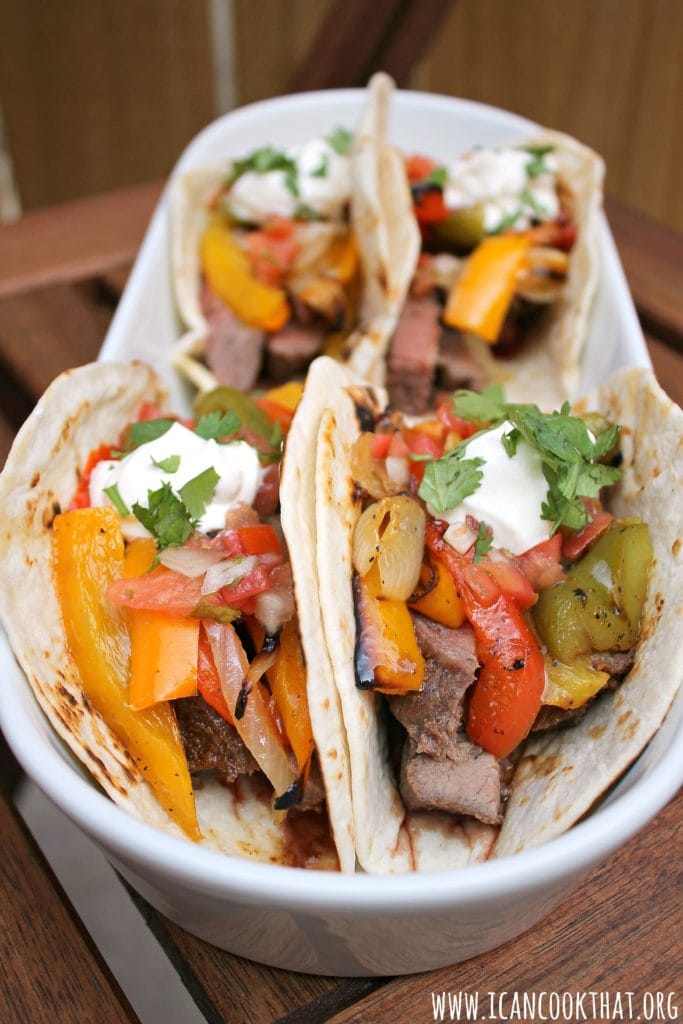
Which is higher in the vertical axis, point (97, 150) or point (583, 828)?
point (583, 828)

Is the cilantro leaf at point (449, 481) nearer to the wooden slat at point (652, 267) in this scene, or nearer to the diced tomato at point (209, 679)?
the diced tomato at point (209, 679)

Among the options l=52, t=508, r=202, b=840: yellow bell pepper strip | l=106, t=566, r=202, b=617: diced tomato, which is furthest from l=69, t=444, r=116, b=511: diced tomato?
l=106, t=566, r=202, b=617: diced tomato

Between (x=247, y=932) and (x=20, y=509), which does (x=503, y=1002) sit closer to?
(x=247, y=932)

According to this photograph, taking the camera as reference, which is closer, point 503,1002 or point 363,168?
point 503,1002

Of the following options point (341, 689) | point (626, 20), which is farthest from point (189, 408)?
point (626, 20)

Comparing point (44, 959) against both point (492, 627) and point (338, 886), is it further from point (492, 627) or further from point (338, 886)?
point (492, 627)

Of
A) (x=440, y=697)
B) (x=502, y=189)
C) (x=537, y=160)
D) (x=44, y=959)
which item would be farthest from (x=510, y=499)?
(x=537, y=160)

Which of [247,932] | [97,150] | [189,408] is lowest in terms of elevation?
[97,150]
